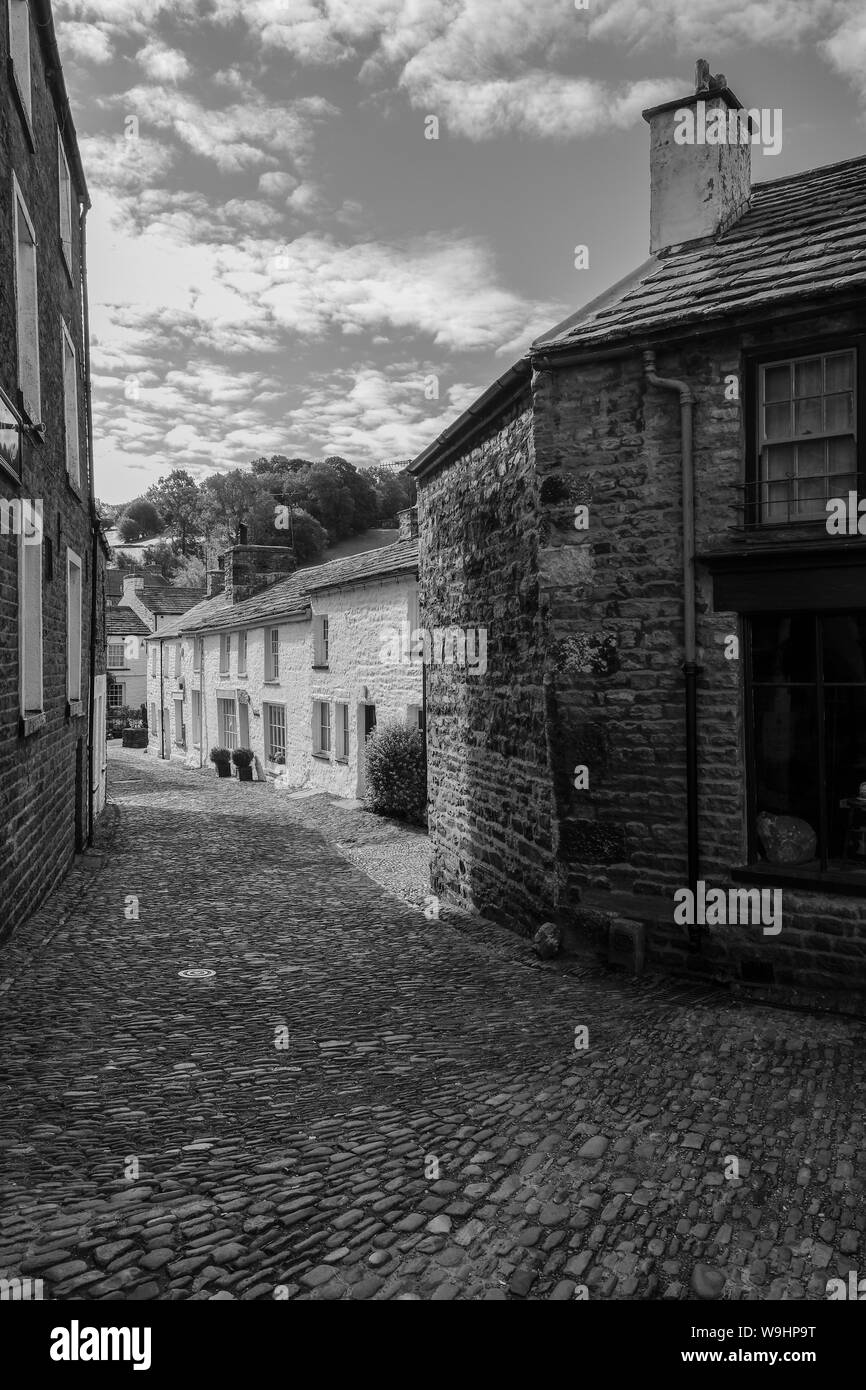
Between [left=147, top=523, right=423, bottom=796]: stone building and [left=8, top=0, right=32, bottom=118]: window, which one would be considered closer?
[left=8, top=0, right=32, bottom=118]: window

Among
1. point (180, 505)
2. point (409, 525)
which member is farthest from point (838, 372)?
point (180, 505)

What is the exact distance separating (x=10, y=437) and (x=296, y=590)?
20527 mm

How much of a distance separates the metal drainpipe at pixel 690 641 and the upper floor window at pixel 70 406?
8091mm

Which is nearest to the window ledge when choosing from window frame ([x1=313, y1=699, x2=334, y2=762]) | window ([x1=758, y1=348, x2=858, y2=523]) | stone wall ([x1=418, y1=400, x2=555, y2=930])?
stone wall ([x1=418, y1=400, x2=555, y2=930])

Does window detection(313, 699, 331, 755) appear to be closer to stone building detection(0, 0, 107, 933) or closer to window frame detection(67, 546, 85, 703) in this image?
stone building detection(0, 0, 107, 933)

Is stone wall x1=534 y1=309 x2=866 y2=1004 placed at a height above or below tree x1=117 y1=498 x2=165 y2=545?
below

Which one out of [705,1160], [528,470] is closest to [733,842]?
[705,1160]

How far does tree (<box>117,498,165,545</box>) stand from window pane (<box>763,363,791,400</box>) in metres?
88.3

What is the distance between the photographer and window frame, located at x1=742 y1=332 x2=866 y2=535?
673 cm

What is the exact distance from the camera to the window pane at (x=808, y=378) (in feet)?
22.9

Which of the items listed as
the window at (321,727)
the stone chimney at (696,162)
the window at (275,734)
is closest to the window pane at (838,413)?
the stone chimney at (696,162)

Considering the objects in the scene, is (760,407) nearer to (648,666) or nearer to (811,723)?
(648,666)

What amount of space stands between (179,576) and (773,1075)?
78.5 metres

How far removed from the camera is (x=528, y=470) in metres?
8.50
